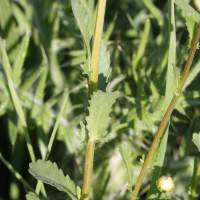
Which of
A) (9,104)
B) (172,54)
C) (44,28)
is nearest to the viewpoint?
(172,54)

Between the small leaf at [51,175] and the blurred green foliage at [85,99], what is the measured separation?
24 centimetres

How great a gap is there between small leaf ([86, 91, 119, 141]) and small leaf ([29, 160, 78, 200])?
0.25 feet

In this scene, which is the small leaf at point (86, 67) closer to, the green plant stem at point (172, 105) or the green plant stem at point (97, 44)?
the green plant stem at point (97, 44)

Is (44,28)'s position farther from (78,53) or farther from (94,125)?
(94,125)

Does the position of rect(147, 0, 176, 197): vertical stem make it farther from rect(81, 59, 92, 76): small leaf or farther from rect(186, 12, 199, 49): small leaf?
rect(81, 59, 92, 76): small leaf

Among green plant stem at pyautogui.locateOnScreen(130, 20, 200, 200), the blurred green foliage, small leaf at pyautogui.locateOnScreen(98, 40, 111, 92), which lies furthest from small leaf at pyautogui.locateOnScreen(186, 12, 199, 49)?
the blurred green foliage

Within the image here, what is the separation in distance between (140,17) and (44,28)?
386 millimetres

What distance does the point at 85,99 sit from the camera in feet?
2.88

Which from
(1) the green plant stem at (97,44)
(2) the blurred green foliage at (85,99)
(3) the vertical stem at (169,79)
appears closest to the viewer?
(1) the green plant stem at (97,44)

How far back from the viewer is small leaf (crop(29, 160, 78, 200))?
387 millimetres

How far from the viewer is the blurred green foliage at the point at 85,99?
75cm

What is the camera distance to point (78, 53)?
2.99 ft

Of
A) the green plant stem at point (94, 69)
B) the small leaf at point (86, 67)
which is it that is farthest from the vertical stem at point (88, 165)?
the small leaf at point (86, 67)

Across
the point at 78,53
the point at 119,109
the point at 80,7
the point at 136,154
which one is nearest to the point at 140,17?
the point at 78,53
